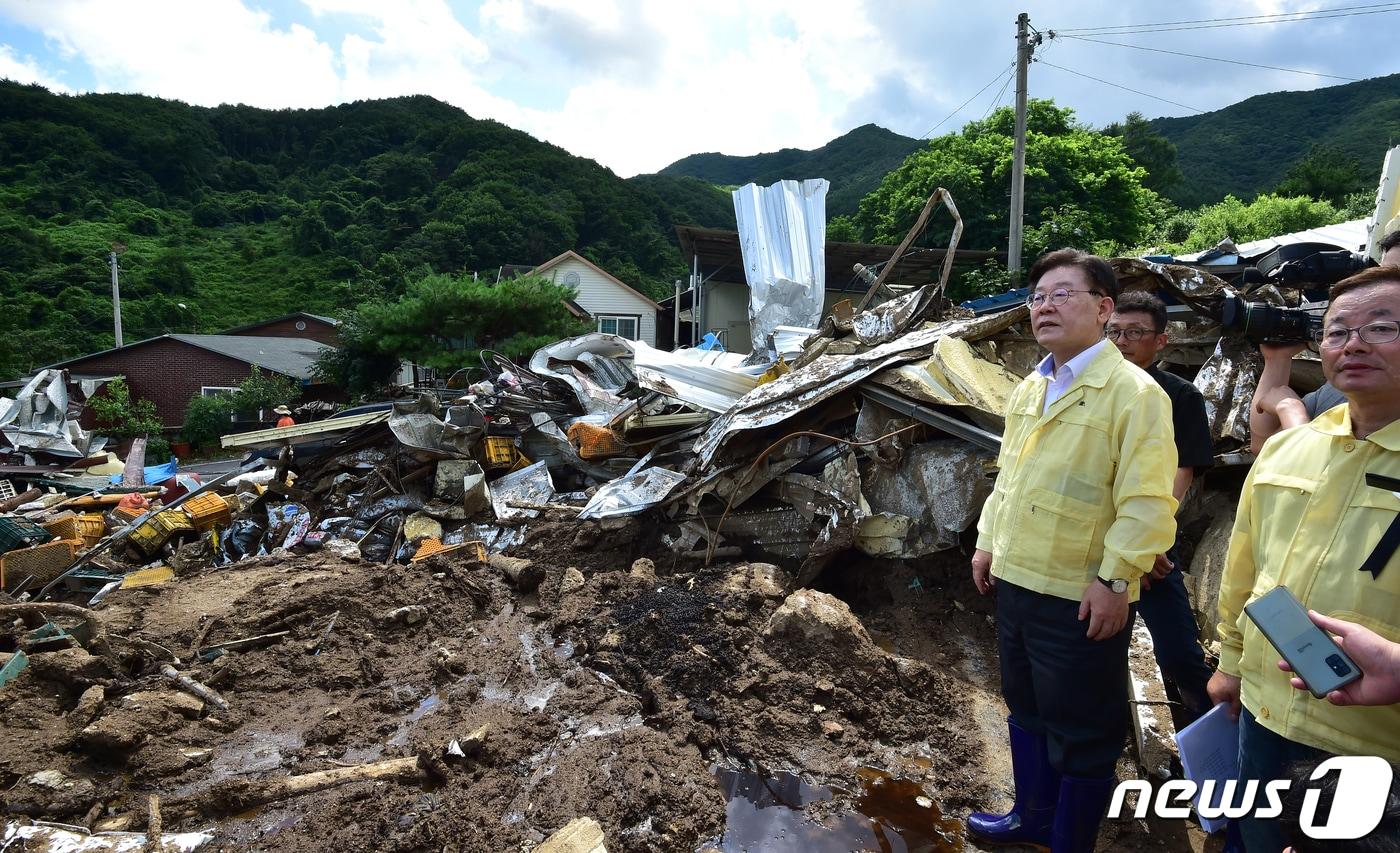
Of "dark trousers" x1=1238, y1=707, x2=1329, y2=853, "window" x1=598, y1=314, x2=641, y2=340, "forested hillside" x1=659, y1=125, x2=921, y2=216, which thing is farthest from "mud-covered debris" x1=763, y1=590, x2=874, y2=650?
"forested hillside" x1=659, y1=125, x2=921, y2=216

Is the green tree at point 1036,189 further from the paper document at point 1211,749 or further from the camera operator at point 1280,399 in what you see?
the paper document at point 1211,749

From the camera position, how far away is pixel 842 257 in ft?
46.8

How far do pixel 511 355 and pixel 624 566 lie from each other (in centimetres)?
1182

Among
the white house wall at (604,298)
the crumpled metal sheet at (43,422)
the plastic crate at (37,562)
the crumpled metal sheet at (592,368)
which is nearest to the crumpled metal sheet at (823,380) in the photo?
the crumpled metal sheet at (592,368)

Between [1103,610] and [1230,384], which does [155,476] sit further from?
[1230,384]

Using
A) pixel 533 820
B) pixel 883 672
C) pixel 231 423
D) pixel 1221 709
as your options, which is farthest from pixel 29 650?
pixel 231 423

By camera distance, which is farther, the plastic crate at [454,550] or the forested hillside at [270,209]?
the forested hillside at [270,209]

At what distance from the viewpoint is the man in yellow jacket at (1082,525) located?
6.27ft

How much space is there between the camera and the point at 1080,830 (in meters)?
2.09

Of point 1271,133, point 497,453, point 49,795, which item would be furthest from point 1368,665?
point 1271,133

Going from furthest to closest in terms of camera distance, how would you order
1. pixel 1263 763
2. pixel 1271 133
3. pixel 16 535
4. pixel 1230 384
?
pixel 1271 133, pixel 16 535, pixel 1230 384, pixel 1263 763

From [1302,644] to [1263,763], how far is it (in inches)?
→ 16.5

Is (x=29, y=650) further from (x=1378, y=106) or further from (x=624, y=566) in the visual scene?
(x=1378, y=106)

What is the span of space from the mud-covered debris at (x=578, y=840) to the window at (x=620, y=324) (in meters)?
26.1
